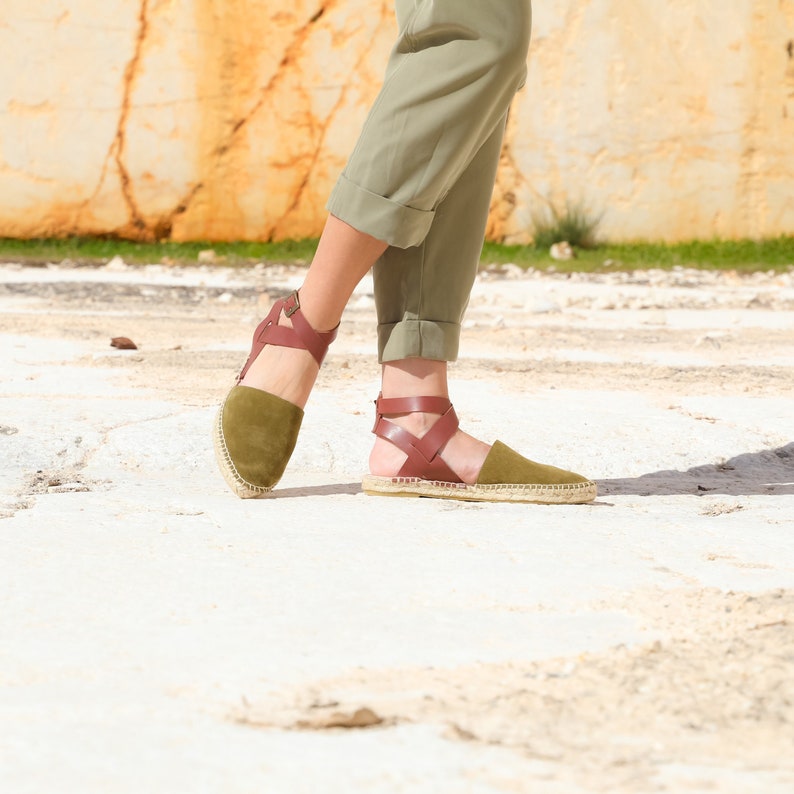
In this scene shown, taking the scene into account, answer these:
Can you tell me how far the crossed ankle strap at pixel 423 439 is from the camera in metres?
1.42

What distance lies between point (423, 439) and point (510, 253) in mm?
5260

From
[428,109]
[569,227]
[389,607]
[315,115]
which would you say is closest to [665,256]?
[569,227]

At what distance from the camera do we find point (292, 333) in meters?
Result: 1.37

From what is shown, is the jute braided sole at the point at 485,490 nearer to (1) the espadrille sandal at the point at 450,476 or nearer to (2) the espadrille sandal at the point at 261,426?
(1) the espadrille sandal at the point at 450,476

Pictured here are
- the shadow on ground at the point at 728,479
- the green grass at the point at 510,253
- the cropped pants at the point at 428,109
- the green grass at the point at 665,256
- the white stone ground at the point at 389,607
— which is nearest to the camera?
the white stone ground at the point at 389,607

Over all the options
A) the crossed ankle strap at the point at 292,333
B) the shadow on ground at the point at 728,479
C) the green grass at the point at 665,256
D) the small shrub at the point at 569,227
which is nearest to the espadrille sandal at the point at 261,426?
the crossed ankle strap at the point at 292,333

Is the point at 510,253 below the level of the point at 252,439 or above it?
above

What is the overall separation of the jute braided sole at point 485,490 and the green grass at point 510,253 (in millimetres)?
4394

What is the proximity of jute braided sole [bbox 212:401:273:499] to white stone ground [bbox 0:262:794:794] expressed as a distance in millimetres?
21

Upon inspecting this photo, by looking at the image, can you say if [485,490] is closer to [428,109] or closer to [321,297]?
[321,297]

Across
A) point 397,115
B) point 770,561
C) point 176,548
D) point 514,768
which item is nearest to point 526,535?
point 770,561

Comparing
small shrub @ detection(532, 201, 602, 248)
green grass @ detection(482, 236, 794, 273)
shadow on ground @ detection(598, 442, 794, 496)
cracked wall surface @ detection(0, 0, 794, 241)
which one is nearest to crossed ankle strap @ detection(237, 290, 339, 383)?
shadow on ground @ detection(598, 442, 794, 496)

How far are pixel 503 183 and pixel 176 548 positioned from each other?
636cm

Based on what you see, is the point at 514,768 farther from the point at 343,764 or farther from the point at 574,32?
the point at 574,32
